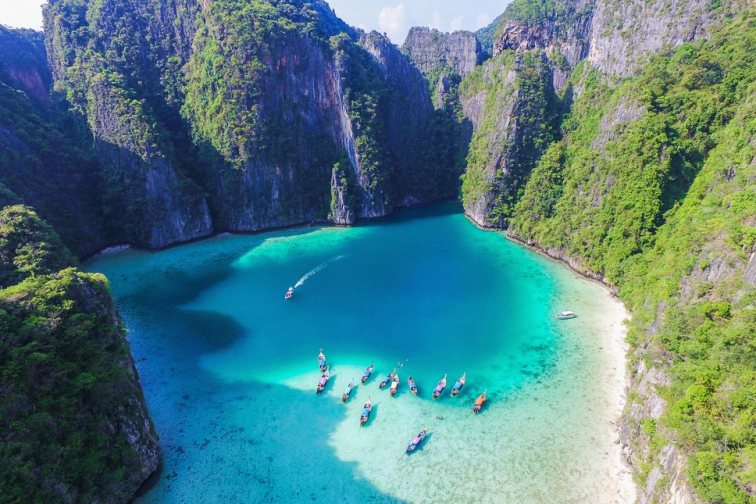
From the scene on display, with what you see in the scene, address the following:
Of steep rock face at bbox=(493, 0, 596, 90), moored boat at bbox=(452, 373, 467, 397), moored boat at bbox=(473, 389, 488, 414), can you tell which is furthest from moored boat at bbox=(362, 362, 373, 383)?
steep rock face at bbox=(493, 0, 596, 90)

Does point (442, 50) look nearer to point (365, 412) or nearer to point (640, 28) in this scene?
point (640, 28)

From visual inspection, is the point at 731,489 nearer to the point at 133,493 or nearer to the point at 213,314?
the point at 133,493

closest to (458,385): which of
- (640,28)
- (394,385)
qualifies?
(394,385)

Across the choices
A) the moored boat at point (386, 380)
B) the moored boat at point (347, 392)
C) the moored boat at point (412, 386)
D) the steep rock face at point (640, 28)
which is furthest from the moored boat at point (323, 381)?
the steep rock face at point (640, 28)

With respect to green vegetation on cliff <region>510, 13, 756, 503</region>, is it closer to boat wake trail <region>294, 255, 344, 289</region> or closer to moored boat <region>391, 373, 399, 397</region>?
moored boat <region>391, 373, 399, 397</region>

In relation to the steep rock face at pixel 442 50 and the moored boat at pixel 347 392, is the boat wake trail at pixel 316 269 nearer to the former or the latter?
the moored boat at pixel 347 392

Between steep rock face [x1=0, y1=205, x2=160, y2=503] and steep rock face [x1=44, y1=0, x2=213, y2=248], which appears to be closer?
steep rock face [x1=0, y1=205, x2=160, y2=503]
